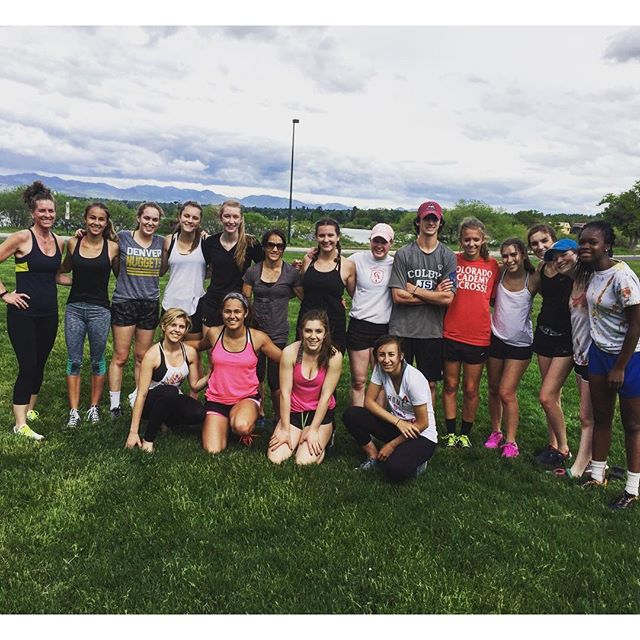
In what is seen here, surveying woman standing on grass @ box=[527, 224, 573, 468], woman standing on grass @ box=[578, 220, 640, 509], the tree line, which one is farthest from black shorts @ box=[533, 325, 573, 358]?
the tree line

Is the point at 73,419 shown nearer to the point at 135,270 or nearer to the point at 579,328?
the point at 135,270

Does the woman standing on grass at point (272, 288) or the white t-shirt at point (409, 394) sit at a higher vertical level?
the woman standing on grass at point (272, 288)

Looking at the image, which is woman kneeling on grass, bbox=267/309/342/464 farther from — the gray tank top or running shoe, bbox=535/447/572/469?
running shoe, bbox=535/447/572/469

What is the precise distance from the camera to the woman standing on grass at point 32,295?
527 centimetres

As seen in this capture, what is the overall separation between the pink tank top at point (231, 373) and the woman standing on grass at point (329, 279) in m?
0.65

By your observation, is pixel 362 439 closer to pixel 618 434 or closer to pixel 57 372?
pixel 618 434

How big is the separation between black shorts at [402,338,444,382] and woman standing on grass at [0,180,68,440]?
3.74m

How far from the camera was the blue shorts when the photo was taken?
14.3ft

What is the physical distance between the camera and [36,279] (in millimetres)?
5336

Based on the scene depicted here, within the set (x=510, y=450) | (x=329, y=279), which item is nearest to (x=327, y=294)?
(x=329, y=279)

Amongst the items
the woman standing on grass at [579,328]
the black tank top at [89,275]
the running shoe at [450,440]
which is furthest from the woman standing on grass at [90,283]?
the woman standing on grass at [579,328]

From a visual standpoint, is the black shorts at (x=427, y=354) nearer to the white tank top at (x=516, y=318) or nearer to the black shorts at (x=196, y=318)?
the white tank top at (x=516, y=318)

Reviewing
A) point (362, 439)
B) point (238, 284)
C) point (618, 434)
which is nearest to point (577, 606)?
point (362, 439)

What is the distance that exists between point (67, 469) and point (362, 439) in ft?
9.02
